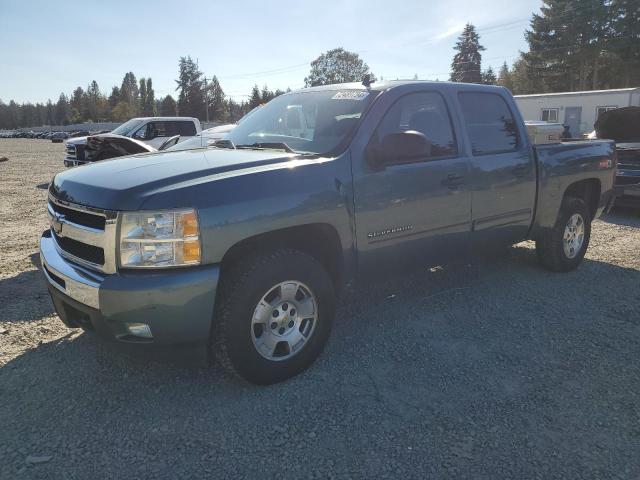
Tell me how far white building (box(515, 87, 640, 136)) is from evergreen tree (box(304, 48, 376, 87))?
204 feet

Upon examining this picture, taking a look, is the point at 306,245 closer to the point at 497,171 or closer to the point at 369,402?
the point at 369,402

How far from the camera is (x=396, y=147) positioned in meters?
3.59

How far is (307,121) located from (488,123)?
69.4 inches

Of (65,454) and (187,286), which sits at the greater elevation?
(187,286)

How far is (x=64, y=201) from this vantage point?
10.5 feet

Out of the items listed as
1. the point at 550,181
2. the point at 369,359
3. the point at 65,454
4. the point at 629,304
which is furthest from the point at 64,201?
the point at 629,304

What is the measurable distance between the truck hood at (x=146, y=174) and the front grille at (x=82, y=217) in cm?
7

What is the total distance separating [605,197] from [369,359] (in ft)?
13.3

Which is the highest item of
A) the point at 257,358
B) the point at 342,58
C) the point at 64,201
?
the point at 342,58

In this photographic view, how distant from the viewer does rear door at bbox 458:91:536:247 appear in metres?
4.45

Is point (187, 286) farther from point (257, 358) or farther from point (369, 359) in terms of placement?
point (369, 359)

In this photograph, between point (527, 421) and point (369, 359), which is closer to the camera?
point (527, 421)

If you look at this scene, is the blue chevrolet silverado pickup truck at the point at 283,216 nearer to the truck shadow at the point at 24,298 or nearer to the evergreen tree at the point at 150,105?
the truck shadow at the point at 24,298

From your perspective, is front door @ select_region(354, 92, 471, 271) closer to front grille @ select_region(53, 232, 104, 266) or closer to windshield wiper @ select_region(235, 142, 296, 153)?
windshield wiper @ select_region(235, 142, 296, 153)
